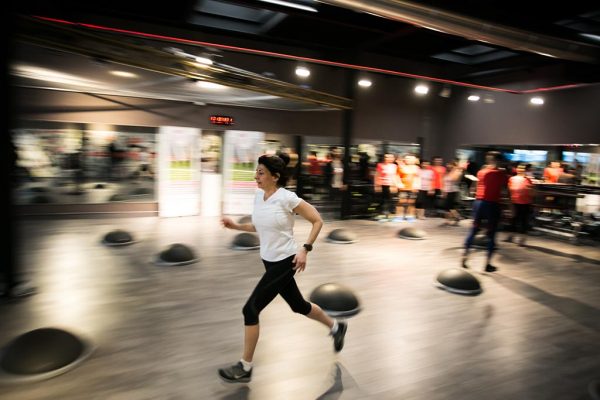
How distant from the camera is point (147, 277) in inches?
221

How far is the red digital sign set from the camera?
36.0ft

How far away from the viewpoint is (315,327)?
4.14 metres

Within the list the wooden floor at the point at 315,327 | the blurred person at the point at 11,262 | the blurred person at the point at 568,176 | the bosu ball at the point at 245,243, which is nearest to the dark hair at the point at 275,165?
the wooden floor at the point at 315,327

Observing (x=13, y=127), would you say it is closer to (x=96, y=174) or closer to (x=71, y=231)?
(x=71, y=231)

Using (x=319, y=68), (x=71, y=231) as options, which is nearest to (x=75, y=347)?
(x=71, y=231)

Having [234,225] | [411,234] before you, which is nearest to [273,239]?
[234,225]

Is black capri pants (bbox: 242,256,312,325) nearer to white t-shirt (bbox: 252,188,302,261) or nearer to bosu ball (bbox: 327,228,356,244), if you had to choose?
white t-shirt (bbox: 252,188,302,261)

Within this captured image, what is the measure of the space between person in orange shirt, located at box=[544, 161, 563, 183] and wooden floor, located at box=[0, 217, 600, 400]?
4.49 m

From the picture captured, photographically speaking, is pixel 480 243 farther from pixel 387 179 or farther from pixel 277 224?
pixel 277 224

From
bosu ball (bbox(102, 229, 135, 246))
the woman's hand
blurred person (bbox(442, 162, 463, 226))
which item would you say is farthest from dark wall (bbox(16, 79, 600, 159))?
the woman's hand

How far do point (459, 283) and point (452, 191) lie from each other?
6530 mm

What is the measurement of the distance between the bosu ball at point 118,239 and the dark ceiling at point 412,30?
4.14m

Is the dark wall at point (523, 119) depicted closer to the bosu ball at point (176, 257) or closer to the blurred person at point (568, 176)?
the blurred person at point (568, 176)

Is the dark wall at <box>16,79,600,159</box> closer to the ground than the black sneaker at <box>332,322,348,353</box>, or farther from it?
farther from it
